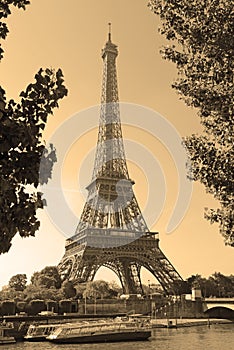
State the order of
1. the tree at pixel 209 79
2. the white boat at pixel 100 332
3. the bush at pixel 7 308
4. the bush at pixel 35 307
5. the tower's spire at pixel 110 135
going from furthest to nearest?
the tower's spire at pixel 110 135, the bush at pixel 35 307, the bush at pixel 7 308, the white boat at pixel 100 332, the tree at pixel 209 79

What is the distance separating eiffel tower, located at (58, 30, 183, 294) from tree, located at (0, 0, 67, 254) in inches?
2127

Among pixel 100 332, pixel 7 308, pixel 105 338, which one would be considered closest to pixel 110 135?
pixel 7 308

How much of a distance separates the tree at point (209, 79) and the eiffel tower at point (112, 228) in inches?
1864

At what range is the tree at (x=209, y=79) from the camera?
35.5 ft

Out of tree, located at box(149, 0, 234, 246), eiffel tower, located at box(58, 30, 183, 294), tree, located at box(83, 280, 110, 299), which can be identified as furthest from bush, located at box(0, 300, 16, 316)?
tree, located at box(149, 0, 234, 246)

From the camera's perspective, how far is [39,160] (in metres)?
4.39

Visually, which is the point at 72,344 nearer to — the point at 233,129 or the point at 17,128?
the point at 233,129

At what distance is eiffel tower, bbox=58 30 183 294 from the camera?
60.2 meters

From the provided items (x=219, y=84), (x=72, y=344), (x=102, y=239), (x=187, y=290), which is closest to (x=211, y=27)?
(x=219, y=84)

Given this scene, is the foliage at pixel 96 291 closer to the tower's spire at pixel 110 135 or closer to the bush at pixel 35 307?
the bush at pixel 35 307

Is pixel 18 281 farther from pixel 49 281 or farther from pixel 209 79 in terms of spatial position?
pixel 209 79

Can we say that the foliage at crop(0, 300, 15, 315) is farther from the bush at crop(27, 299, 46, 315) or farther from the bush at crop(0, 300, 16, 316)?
→ the bush at crop(27, 299, 46, 315)

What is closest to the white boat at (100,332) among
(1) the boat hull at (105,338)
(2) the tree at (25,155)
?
(1) the boat hull at (105,338)

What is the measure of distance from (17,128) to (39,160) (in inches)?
15.3
